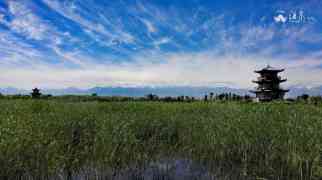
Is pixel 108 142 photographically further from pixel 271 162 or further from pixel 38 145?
Result: pixel 271 162

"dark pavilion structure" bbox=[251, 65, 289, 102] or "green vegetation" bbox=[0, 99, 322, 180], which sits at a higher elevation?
"dark pavilion structure" bbox=[251, 65, 289, 102]

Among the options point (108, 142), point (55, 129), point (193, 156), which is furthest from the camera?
point (55, 129)

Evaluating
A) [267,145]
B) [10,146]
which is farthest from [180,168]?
[10,146]

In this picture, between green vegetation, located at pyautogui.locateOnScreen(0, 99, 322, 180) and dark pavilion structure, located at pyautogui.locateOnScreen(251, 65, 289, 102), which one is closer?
green vegetation, located at pyautogui.locateOnScreen(0, 99, 322, 180)

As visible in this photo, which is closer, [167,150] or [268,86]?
[167,150]

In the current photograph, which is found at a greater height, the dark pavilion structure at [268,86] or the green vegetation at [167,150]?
the dark pavilion structure at [268,86]

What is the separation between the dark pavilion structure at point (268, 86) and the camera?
4900cm

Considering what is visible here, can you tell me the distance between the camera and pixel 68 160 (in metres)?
5.91

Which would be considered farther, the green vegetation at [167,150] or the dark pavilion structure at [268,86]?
the dark pavilion structure at [268,86]

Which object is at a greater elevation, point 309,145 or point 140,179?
point 309,145

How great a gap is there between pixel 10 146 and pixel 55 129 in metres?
2.78

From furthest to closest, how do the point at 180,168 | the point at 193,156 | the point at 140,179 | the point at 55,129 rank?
the point at 55,129 < the point at 193,156 < the point at 180,168 < the point at 140,179

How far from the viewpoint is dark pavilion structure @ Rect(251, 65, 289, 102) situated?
4900 centimetres

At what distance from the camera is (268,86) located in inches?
1978
